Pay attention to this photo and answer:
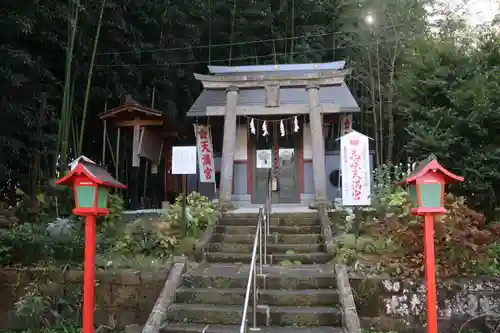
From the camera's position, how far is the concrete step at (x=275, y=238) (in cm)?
790

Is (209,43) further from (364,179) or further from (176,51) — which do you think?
(364,179)

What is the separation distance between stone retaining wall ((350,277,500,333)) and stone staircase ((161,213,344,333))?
0.52 m

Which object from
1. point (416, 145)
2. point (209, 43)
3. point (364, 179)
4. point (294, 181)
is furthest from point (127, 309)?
point (209, 43)

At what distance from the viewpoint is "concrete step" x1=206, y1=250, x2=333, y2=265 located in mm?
7160

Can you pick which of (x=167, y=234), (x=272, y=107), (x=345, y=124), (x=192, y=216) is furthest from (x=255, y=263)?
(x=345, y=124)

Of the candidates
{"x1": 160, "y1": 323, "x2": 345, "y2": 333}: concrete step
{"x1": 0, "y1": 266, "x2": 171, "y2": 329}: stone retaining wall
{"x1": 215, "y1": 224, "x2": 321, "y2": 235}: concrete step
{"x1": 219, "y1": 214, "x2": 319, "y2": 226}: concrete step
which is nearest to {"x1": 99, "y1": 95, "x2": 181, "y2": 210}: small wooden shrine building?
{"x1": 219, "y1": 214, "x2": 319, "y2": 226}: concrete step

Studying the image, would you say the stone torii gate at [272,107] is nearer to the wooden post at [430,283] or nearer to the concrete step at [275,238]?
the concrete step at [275,238]

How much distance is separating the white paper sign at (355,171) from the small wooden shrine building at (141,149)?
485cm

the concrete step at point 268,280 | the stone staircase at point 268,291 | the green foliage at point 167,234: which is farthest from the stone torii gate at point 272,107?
the concrete step at point 268,280

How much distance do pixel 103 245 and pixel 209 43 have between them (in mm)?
10707

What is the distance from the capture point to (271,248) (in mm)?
7629

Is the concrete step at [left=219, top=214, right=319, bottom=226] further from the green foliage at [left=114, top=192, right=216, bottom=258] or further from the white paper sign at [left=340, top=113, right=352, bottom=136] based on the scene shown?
the white paper sign at [left=340, top=113, right=352, bottom=136]

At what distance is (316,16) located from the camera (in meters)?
17.9

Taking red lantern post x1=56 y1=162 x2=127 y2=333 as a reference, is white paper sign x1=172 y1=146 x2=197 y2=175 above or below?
above
